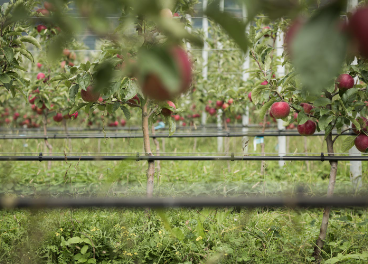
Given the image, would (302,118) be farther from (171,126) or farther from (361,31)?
(361,31)

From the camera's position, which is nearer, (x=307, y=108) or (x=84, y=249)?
(x=84, y=249)

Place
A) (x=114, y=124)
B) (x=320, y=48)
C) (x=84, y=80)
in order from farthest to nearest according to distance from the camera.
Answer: (x=114, y=124) → (x=84, y=80) → (x=320, y=48)

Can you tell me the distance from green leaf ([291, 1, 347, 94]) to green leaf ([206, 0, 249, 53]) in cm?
3

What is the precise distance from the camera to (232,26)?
245mm

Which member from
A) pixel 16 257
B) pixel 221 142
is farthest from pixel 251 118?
pixel 16 257

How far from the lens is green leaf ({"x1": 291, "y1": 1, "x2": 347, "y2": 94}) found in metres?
0.22

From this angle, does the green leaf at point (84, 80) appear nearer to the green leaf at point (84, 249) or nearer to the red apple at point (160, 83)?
the green leaf at point (84, 249)

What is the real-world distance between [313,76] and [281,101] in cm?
169

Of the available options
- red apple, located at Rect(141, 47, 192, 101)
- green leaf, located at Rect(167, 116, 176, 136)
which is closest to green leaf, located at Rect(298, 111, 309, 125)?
green leaf, located at Rect(167, 116, 176, 136)

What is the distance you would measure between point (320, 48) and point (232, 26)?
0.19ft

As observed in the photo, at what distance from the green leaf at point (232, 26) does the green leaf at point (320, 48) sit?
0.03m

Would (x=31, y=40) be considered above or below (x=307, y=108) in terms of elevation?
above

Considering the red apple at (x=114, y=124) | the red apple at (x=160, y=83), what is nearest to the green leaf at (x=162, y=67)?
the red apple at (x=160, y=83)

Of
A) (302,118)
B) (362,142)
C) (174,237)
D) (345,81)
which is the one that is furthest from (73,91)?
(362,142)
